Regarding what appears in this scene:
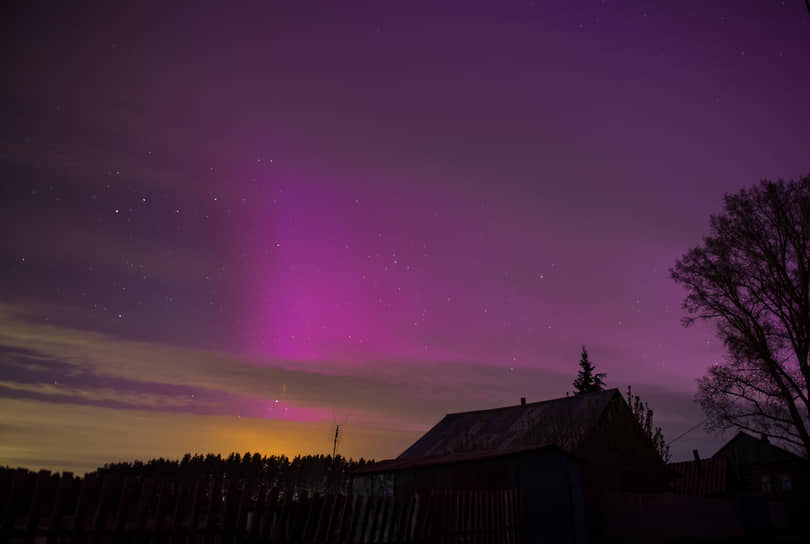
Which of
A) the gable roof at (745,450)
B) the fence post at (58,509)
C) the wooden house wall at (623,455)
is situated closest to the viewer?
the fence post at (58,509)

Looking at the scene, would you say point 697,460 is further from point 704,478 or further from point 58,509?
point 58,509

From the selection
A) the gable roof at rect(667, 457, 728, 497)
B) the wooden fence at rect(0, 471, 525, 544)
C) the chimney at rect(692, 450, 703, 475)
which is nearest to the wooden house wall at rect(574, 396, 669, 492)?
the gable roof at rect(667, 457, 728, 497)

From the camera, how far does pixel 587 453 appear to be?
1221 inches

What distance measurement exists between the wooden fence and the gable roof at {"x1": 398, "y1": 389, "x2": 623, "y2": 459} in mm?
22011

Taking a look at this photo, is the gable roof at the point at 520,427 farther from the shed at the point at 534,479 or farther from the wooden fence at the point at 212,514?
the wooden fence at the point at 212,514

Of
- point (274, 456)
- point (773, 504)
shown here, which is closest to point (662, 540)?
point (773, 504)

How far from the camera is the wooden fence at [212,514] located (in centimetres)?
584

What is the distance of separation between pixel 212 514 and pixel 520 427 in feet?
98.9

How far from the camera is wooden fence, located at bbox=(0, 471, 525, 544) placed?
19.2 ft

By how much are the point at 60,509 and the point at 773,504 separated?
3432 centimetres

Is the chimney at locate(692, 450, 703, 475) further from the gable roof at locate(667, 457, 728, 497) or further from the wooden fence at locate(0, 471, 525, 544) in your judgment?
the wooden fence at locate(0, 471, 525, 544)

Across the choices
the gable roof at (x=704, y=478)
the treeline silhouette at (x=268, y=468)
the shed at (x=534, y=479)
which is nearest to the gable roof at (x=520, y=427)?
the shed at (x=534, y=479)

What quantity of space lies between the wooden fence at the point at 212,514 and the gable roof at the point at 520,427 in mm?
22011

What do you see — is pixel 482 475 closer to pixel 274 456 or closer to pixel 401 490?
pixel 401 490
